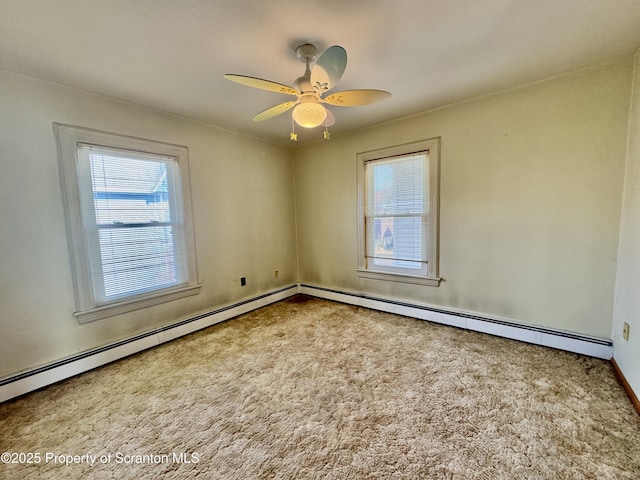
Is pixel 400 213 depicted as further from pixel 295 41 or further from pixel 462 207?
pixel 295 41

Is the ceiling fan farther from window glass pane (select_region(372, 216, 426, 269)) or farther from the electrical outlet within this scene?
the electrical outlet

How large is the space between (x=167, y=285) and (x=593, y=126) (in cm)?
415

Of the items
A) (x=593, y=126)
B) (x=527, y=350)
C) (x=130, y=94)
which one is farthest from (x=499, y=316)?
(x=130, y=94)

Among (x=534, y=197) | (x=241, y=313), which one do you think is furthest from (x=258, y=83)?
(x=241, y=313)

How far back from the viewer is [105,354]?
2.36 metres

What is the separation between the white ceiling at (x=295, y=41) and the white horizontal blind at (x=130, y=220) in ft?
2.06

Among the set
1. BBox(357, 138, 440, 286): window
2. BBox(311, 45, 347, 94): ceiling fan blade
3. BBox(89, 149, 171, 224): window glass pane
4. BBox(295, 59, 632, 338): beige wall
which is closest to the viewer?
BBox(311, 45, 347, 94): ceiling fan blade

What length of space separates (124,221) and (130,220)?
0.05m

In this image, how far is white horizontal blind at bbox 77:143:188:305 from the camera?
2328mm

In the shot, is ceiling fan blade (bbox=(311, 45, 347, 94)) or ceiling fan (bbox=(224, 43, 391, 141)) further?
ceiling fan (bbox=(224, 43, 391, 141))

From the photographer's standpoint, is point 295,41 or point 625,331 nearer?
point 295,41

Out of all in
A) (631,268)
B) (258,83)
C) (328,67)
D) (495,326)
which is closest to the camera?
(328,67)

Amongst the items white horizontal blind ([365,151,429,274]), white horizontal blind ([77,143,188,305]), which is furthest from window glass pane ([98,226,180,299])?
white horizontal blind ([365,151,429,274])

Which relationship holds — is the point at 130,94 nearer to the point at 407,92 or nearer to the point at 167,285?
the point at 167,285
